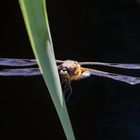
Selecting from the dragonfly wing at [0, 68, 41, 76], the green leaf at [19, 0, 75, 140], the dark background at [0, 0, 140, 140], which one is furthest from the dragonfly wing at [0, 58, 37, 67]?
the dark background at [0, 0, 140, 140]

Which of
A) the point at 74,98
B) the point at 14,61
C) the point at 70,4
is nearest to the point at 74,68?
the point at 14,61

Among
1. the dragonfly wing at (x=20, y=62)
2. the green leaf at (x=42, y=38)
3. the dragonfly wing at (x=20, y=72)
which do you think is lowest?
the dragonfly wing at (x=20, y=72)

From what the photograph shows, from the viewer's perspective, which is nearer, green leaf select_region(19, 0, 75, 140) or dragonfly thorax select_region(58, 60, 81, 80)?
green leaf select_region(19, 0, 75, 140)

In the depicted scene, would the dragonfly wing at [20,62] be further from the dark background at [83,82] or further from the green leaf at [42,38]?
the dark background at [83,82]

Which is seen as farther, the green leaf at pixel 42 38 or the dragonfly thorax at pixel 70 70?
the dragonfly thorax at pixel 70 70

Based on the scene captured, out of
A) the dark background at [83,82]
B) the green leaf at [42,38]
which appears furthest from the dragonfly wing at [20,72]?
the dark background at [83,82]

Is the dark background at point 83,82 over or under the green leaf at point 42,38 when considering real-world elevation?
under

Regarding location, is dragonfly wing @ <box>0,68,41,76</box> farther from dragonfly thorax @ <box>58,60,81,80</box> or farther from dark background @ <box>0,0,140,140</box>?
dark background @ <box>0,0,140,140</box>

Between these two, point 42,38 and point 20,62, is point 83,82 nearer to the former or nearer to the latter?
point 20,62

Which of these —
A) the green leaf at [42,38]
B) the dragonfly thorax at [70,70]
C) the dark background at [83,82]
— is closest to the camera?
the green leaf at [42,38]

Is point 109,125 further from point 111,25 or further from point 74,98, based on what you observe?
point 111,25
